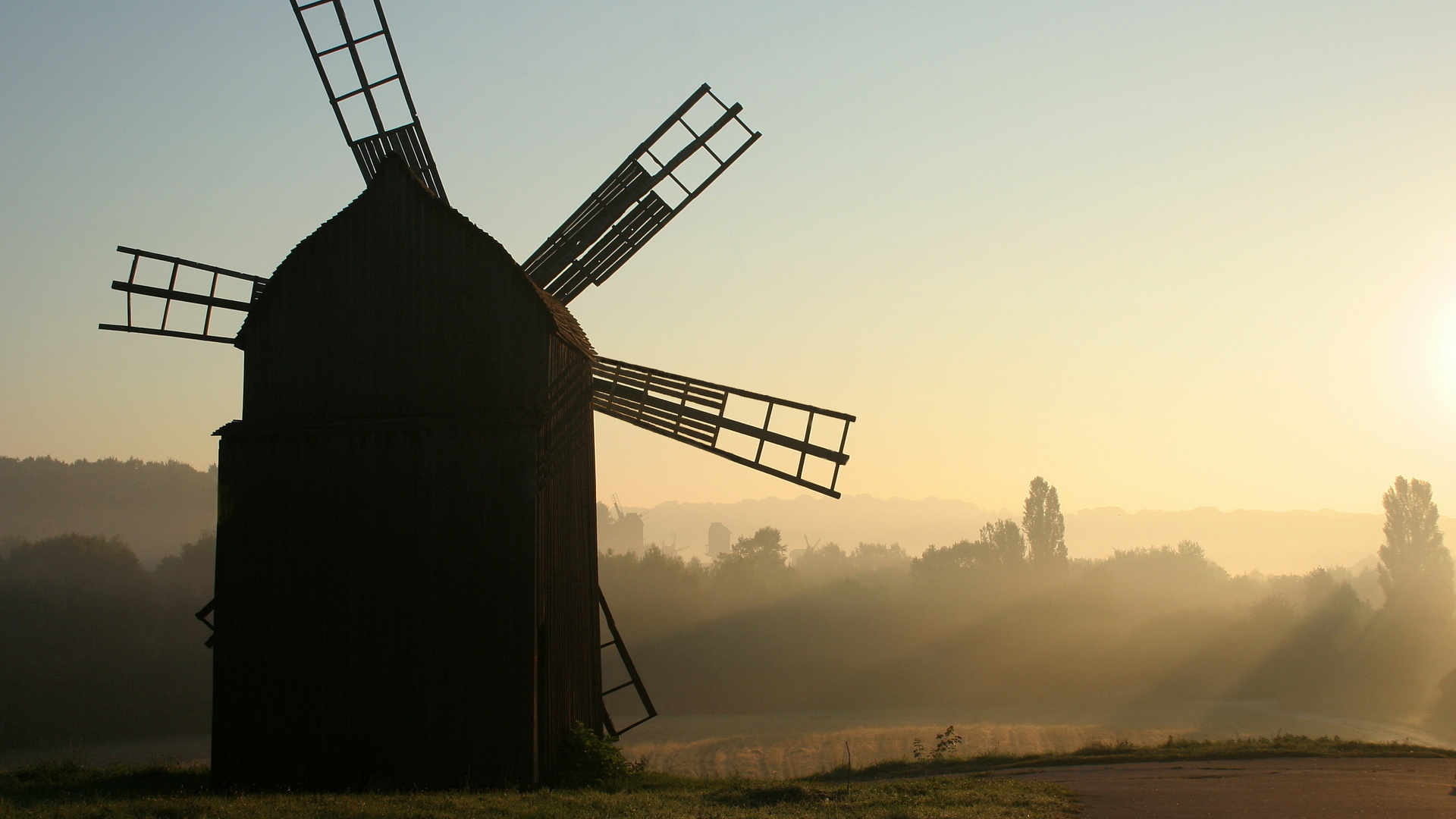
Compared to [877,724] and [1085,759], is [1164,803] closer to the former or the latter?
[1085,759]

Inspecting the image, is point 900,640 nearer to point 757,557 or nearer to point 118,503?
point 757,557

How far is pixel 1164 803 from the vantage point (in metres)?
14.2

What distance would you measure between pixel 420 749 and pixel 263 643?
323 cm

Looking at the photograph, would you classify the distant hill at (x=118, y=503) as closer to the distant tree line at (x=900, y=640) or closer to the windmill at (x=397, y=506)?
the distant tree line at (x=900, y=640)

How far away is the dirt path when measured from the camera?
13.4 metres

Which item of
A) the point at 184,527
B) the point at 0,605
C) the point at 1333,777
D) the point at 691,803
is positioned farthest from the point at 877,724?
the point at 184,527

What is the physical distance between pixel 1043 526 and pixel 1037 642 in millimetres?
23978

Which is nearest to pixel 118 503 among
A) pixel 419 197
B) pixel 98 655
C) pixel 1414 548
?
pixel 98 655

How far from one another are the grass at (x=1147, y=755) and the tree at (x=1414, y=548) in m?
66.6

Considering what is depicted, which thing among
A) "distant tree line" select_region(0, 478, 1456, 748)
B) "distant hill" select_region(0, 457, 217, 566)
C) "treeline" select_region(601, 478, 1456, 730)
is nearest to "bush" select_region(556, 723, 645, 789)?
"distant tree line" select_region(0, 478, 1456, 748)

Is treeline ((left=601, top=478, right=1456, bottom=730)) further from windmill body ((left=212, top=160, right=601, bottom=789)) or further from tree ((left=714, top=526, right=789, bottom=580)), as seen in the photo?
windmill body ((left=212, top=160, right=601, bottom=789))

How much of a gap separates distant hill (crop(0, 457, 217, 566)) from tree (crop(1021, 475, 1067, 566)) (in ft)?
361

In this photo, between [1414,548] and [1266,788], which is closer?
[1266,788]

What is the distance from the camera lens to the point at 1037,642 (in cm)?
7512
